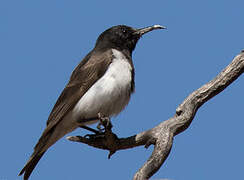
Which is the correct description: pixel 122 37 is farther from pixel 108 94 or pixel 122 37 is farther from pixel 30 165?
pixel 30 165

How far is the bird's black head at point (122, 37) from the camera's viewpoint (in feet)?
29.6

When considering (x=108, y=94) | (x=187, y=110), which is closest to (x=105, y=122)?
(x=108, y=94)

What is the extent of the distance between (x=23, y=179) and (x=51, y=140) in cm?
85

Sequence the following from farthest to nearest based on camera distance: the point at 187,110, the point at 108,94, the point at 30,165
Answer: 1. the point at 30,165
2. the point at 108,94
3. the point at 187,110

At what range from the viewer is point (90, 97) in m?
7.87

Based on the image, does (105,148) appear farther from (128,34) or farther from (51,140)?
(128,34)

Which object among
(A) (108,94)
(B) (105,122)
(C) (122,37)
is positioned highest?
(C) (122,37)

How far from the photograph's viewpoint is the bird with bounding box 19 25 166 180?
787cm

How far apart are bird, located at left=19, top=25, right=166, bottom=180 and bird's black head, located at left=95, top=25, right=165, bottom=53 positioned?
531 millimetres

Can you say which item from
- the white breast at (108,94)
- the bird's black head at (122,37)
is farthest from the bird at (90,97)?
the bird's black head at (122,37)

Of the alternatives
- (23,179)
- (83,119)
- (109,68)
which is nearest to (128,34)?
(109,68)

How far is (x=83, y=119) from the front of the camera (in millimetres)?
8102

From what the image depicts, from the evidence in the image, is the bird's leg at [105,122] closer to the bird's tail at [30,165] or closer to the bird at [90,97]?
the bird at [90,97]

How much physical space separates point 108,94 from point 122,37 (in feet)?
5.87
